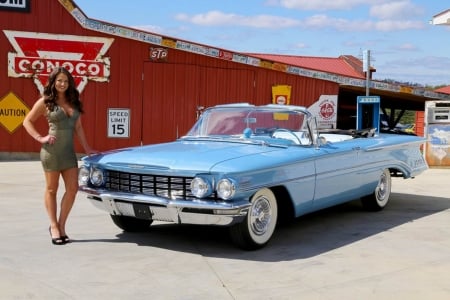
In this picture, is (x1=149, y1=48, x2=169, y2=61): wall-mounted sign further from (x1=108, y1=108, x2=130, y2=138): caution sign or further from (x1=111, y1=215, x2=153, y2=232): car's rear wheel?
(x1=111, y1=215, x2=153, y2=232): car's rear wheel

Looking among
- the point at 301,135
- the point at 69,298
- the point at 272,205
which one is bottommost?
the point at 69,298

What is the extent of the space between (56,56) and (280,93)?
567cm

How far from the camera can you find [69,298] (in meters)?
4.07

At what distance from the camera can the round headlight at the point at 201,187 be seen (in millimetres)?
5025

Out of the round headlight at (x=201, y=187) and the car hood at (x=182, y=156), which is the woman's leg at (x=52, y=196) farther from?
the round headlight at (x=201, y=187)

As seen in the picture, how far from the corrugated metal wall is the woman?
309 inches

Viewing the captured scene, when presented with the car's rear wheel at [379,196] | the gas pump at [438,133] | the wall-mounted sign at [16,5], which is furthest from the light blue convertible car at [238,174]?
the wall-mounted sign at [16,5]

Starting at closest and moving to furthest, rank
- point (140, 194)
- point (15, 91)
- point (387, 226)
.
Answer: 1. point (140, 194)
2. point (387, 226)
3. point (15, 91)

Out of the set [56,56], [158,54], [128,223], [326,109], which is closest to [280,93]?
[326,109]

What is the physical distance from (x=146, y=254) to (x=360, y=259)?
1.89m

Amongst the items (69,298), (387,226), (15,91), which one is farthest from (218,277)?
(15,91)

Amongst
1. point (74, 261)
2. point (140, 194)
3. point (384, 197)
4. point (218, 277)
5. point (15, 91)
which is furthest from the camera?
point (15, 91)

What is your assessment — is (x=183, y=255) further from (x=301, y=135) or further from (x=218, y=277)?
(x=301, y=135)

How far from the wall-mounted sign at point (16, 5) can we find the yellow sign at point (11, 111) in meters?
1.81
